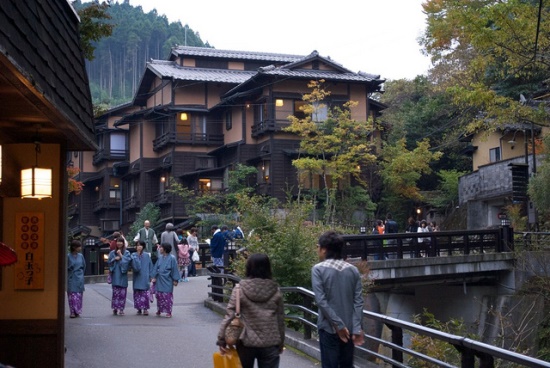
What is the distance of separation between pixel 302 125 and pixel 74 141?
31.5 meters

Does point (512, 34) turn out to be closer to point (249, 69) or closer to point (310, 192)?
point (310, 192)

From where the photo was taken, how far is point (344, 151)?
4119 cm

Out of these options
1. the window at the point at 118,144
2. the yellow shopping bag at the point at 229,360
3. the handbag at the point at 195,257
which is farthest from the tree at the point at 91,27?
the window at the point at 118,144

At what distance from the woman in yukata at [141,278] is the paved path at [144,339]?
31 centimetres

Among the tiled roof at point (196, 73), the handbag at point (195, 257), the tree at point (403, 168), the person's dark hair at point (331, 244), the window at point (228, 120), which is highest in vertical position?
the tiled roof at point (196, 73)

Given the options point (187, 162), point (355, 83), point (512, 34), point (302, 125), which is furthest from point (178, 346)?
point (187, 162)

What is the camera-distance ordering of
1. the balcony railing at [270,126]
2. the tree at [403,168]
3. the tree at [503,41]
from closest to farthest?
the tree at [503,41] → the tree at [403,168] → the balcony railing at [270,126]

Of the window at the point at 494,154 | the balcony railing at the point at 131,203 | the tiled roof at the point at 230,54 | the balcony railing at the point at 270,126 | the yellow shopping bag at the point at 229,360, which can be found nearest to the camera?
the yellow shopping bag at the point at 229,360

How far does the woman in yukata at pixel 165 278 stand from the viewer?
17.7 meters

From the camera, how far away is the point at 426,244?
27516mm

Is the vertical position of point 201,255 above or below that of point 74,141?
below

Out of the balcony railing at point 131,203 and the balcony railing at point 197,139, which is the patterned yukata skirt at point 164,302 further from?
the balcony railing at point 131,203

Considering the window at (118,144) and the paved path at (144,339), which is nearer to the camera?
the paved path at (144,339)

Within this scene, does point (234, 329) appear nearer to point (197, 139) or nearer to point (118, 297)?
point (118, 297)
